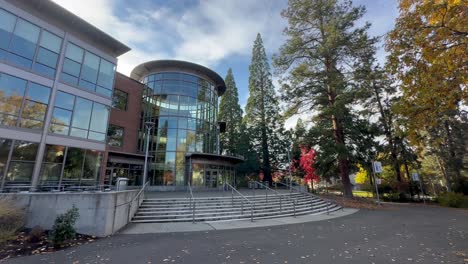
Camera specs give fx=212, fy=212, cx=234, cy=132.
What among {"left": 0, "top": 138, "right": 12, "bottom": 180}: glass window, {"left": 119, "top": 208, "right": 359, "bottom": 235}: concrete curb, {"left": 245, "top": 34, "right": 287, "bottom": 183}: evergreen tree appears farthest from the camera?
{"left": 245, "top": 34, "right": 287, "bottom": 183}: evergreen tree

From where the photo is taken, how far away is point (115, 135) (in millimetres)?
21516

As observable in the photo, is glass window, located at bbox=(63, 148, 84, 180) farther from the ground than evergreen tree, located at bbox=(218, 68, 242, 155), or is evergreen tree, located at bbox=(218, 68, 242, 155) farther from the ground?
evergreen tree, located at bbox=(218, 68, 242, 155)

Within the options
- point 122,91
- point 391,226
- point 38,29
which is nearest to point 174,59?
point 122,91

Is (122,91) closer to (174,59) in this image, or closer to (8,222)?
(174,59)

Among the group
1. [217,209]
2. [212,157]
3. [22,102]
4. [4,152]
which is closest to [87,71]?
[22,102]

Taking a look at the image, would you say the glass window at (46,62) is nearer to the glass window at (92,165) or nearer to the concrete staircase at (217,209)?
the glass window at (92,165)

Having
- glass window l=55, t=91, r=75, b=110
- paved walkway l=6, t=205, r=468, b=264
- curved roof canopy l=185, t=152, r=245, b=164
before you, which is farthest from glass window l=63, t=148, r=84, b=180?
paved walkway l=6, t=205, r=468, b=264

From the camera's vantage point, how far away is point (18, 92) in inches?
520

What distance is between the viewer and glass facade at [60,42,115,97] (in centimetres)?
1591

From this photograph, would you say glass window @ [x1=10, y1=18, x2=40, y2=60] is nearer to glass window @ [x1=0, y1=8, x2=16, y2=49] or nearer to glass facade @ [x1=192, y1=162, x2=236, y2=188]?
glass window @ [x1=0, y1=8, x2=16, y2=49]

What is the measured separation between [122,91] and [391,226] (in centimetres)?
2491

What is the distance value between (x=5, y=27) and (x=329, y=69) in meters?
24.3

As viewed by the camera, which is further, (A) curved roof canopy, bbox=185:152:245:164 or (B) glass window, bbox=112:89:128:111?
(A) curved roof canopy, bbox=185:152:245:164

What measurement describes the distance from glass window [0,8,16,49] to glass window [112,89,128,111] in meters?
9.28
